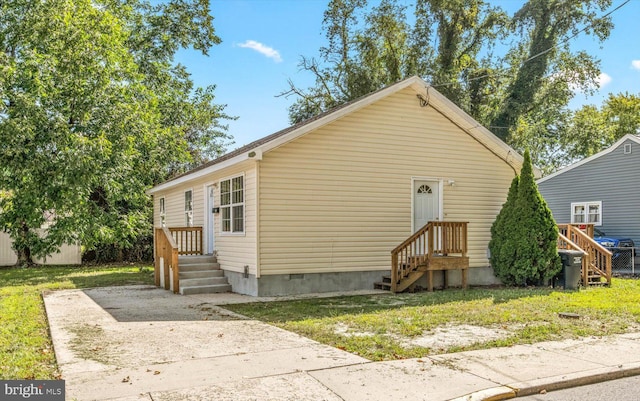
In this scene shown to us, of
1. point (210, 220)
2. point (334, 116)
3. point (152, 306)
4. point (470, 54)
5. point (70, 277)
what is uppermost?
point (470, 54)

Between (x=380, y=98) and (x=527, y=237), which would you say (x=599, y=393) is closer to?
(x=527, y=237)

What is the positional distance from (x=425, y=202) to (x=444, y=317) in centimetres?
520

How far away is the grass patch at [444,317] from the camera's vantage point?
6.63m

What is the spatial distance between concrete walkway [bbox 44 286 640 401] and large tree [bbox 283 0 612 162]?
2204cm

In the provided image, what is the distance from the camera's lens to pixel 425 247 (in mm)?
12312

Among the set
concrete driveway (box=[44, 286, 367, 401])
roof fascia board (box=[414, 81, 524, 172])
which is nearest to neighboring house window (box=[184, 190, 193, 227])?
concrete driveway (box=[44, 286, 367, 401])

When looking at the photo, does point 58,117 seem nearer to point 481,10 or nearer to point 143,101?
point 143,101

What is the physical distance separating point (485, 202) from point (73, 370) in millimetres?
11057

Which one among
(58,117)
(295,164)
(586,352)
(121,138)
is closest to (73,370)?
(586,352)

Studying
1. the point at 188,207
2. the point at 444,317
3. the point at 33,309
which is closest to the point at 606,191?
the point at 444,317

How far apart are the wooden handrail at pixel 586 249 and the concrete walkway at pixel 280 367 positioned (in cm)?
610

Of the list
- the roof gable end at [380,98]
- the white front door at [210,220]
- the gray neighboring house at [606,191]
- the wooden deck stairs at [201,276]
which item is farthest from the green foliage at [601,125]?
the wooden deck stairs at [201,276]

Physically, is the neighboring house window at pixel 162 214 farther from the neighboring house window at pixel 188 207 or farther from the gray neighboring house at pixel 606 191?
the gray neighboring house at pixel 606 191

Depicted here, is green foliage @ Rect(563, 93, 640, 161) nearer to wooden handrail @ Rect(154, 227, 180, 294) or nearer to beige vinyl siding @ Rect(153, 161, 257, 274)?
beige vinyl siding @ Rect(153, 161, 257, 274)
